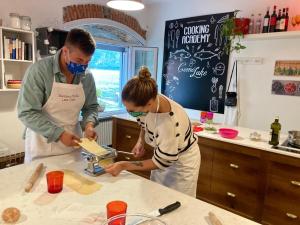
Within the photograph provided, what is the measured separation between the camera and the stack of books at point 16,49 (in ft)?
9.49

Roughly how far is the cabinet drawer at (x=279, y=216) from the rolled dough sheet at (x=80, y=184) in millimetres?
1730

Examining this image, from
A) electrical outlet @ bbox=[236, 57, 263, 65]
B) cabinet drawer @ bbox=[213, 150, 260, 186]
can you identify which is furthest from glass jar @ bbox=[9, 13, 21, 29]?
electrical outlet @ bbox=[236, 57, 263, 65]

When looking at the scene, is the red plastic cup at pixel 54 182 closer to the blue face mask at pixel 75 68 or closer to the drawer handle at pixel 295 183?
the blue face mask at pixel 75 68

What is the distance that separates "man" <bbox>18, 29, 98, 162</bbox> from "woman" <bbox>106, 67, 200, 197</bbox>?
407 mm

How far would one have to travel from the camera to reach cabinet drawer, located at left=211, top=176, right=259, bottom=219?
2.39 metres

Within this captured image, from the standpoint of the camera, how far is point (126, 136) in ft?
11.0

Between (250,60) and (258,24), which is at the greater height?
(258,24)

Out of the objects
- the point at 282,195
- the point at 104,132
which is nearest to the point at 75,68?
the point at 282,195

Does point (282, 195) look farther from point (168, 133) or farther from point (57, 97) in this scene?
point (57, 97)

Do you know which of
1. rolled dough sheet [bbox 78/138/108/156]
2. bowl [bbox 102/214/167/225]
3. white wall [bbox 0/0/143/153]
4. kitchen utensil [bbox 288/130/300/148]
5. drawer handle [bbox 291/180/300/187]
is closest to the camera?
bowl [bbox 102/214/167/225]

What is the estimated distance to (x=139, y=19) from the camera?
4586 millimetres

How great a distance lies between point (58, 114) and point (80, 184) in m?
0.54

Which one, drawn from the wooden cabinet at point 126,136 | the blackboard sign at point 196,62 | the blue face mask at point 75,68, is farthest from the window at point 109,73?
the blue face mask at point 75,68

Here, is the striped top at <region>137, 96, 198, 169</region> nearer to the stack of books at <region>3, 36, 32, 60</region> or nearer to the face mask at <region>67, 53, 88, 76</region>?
the face mask at <region>67, 53, 88, 76</region>
